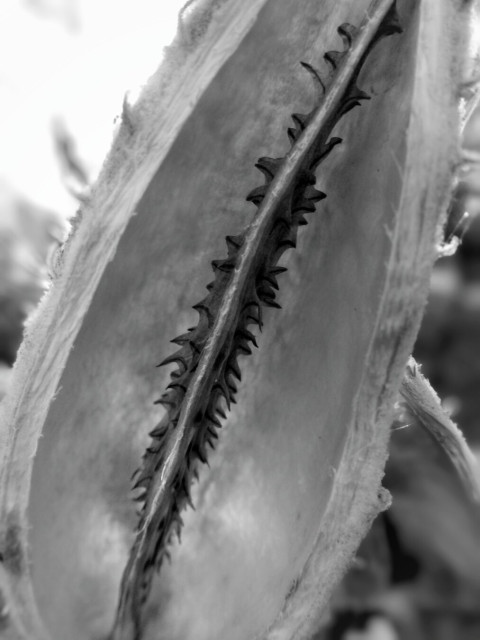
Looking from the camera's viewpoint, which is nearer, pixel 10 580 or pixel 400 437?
pixel 10 580

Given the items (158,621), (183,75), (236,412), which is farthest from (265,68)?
(158,621)

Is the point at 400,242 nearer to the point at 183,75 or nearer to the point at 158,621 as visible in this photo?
the point at 183,75

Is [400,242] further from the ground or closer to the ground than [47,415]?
further from the ground

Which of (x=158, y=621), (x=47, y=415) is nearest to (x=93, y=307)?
(x=47, y=415)

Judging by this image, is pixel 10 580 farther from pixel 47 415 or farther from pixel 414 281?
pixel 414 281

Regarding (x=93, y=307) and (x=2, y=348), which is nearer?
(x=93, y=307)

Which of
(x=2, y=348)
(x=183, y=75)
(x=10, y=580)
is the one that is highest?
(x=183, y=75)
